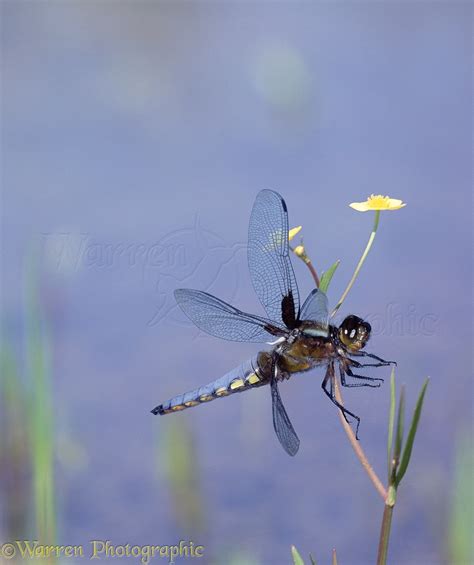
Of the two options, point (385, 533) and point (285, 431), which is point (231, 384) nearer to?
point (285, 431)

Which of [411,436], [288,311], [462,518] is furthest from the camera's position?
[462,518]

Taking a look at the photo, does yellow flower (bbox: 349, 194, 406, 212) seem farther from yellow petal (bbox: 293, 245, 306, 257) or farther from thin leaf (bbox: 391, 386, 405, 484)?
thin leaf (bbox: 391, 386, 405, 484)

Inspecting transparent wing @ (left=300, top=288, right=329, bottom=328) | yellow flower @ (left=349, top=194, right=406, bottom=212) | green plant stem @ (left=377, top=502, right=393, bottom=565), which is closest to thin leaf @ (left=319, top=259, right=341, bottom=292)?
transparent wing @ (left=300, top=288, right=329, bottom=328)

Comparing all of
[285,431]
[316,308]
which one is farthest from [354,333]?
[285,431]

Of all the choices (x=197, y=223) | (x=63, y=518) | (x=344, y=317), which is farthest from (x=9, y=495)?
(x=344, y=317)

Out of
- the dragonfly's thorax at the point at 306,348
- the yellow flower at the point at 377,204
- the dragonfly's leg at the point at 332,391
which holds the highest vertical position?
the yellow flower at the point at 377,204

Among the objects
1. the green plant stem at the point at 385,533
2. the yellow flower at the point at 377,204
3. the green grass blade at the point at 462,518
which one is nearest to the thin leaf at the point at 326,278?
the yellow flower at the point at 377,204

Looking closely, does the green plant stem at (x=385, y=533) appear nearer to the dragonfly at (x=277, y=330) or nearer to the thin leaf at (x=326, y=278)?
the dragonfly at (x=277, y=330)
